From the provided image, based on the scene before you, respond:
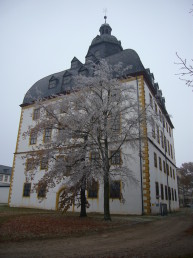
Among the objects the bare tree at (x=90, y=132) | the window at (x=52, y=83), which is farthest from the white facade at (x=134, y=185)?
the window at (x=52, y=83)

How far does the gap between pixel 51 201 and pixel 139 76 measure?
15.5 meters

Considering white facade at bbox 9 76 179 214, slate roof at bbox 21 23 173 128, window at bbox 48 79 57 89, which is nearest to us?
white facade at bbox 9 76 179 214

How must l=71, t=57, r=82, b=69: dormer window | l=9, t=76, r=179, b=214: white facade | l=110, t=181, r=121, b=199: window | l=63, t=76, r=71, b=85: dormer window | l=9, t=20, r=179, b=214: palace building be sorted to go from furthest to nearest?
l=71, t=57, r=82, b=69: dormer window < l=63, t=76, r=71, b=85: dormer window < l=110, t=181, r=121, b=199: window < l=9, t=20, r=179, b=214: palace building < l=9, t=76, r=179, b=214: white facade

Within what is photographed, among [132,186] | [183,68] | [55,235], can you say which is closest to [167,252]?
[55,235]

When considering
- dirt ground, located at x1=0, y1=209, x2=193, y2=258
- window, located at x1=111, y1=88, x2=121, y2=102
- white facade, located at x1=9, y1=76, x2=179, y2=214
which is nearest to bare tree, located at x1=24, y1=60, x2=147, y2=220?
window, located at x1=111, y1=88, x2=121, y2=102

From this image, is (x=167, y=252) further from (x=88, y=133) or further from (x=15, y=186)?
(x=15, y=186)

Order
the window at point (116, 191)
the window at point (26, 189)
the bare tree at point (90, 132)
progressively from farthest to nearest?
the window at point (26, 189), the window at point (116, 191), the bare tree at point (90, 132)

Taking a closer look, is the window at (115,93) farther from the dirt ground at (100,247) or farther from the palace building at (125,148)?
the dirt ground at (100,247)

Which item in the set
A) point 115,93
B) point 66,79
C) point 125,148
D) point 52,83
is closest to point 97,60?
point 66,79

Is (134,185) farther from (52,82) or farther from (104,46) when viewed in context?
(104,46)

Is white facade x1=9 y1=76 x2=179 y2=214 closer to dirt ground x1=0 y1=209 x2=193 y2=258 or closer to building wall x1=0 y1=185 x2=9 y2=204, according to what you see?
dirt ground x1=0 y1=209 x2=193 y2=258

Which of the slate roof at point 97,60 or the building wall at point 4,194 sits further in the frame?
the building wall at point 4,194

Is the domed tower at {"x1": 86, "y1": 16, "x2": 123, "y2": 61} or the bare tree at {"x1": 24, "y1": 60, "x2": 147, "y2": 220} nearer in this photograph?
the bare tree at {"x1": 24, "y1": 60, "x2": 147, "y2": 220}

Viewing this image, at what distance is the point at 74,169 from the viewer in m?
14.0
